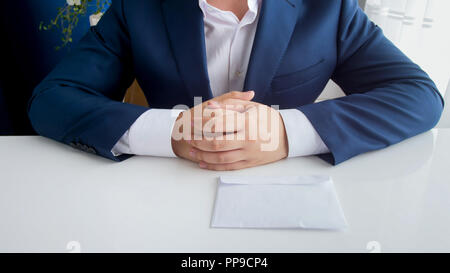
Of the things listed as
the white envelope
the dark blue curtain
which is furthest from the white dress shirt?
the dark blue curtain

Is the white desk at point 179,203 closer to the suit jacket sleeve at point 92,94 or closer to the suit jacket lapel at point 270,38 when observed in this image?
the suit jacket sleeve at point 92,94

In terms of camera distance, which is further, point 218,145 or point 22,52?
point 22,52

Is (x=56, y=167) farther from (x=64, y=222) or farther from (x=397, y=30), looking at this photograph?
(x=397, y=30)

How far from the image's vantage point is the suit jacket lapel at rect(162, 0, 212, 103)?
0.97 meters

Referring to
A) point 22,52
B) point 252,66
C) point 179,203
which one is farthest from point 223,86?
point 22,52

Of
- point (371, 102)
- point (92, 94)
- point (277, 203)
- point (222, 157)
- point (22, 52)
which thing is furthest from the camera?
point (22, 52)

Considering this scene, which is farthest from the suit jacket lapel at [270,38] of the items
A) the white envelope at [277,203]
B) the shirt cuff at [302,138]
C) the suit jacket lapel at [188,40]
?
the white envelope at [277,203]

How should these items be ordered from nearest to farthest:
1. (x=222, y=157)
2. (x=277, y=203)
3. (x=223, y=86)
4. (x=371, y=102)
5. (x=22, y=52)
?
(x=277, y=203), (x=222, y=157), (x=371, y=102), (x=223, y=86), (x=22, y=52)

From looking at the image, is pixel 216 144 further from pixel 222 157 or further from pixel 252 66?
pixel 252 66

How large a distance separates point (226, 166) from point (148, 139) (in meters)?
0.19

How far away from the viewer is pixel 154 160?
749mm

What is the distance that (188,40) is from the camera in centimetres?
97

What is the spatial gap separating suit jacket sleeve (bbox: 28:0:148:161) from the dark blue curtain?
0.93m

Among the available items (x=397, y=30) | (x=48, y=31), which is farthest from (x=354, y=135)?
(x=48, y=31)
